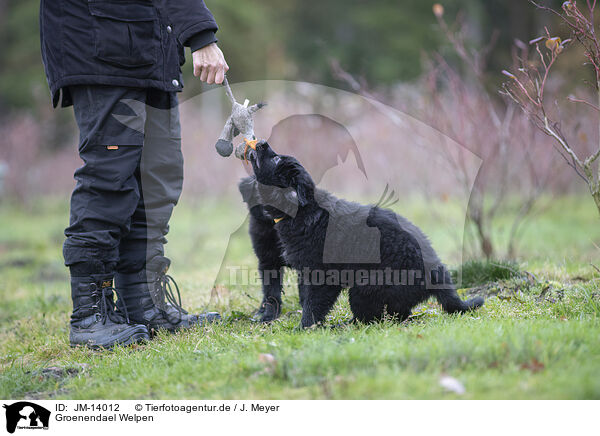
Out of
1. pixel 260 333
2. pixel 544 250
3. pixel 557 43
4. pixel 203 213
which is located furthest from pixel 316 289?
pixel 203 213

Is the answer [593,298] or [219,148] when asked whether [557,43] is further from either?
[219,148]

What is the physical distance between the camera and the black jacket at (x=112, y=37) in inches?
99.3

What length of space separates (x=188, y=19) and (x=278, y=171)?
91 cm

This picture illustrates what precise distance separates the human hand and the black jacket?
0.12 ft

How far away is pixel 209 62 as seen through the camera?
261 cm

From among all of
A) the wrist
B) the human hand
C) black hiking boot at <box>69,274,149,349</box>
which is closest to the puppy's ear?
the human hand

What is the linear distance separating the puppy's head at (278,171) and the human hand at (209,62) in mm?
460

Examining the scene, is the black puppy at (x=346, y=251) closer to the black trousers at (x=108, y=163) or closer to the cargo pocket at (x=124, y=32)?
the black trousers at (x=108, y=163)

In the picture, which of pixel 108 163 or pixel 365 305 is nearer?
pixel 108 163

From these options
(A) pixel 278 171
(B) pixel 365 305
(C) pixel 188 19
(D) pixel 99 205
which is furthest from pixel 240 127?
(B) pixel 365 305
